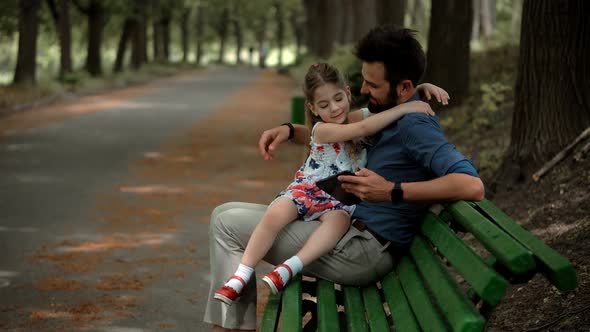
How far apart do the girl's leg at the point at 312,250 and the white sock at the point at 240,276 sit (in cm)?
14

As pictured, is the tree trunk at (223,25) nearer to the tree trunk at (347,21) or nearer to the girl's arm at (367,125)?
the tree trunk at (347,21)

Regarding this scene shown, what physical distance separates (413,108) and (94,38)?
3438 cm

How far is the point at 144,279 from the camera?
21.7 ft

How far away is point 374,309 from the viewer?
389 centimetres

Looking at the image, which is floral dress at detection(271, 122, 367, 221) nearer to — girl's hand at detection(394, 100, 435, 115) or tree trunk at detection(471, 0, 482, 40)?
girl's hand at detection(394, 100, 435, 115)

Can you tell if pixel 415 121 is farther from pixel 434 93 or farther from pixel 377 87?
pixel 434 93

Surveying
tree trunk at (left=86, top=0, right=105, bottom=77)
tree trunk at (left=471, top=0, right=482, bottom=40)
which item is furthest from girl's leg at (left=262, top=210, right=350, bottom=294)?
tree trunk at (left=86, top=0, right=105, bottom=77)

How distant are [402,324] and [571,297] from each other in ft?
5.86

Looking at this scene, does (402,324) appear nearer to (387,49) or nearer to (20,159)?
(387,49)

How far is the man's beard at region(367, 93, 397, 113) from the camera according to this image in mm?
4047

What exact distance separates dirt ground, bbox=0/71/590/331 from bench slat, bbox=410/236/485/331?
43.2 inches

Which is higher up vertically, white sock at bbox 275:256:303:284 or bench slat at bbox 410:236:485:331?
bench slat at bbox 410:236:485:331

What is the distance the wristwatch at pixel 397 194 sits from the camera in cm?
369

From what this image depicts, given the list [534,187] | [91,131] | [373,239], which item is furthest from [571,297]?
[91,131]
